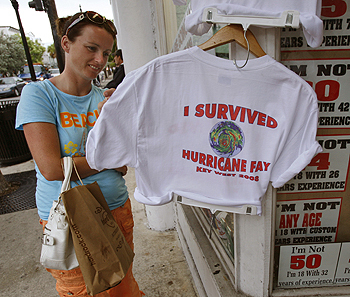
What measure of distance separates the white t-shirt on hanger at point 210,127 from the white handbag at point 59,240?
24 cm

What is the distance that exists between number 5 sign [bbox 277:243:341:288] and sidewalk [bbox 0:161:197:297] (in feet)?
3.56

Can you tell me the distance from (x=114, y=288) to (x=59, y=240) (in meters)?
0.71

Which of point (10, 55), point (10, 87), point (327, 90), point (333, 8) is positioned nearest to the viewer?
point (333, 8)

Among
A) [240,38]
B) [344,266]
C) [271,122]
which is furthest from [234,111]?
[344,266]

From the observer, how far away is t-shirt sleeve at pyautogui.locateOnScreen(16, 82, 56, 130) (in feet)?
3.90

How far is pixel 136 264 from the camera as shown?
Result: 257 centimetres

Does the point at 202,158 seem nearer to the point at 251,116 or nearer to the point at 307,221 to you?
the point at 251,116

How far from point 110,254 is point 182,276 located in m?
1.45

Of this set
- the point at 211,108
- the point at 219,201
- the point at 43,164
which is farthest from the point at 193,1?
the point at 43,164

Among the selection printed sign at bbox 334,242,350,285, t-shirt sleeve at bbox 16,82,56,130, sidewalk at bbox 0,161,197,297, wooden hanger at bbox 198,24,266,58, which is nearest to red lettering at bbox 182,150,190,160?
wooden hanger at bbox 198,24,266,58

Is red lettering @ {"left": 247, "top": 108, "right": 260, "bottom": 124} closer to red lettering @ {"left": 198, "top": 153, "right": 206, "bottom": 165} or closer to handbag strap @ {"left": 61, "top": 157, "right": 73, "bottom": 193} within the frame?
red lettering @ {"left": 198, "top": 153, "right": 206, "bottom": 165}

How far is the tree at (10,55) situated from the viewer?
124 feet

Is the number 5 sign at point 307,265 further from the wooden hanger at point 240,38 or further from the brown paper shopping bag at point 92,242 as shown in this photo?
the wooden hanger at point 240,38

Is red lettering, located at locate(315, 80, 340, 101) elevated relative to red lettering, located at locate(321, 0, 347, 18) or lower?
lower
